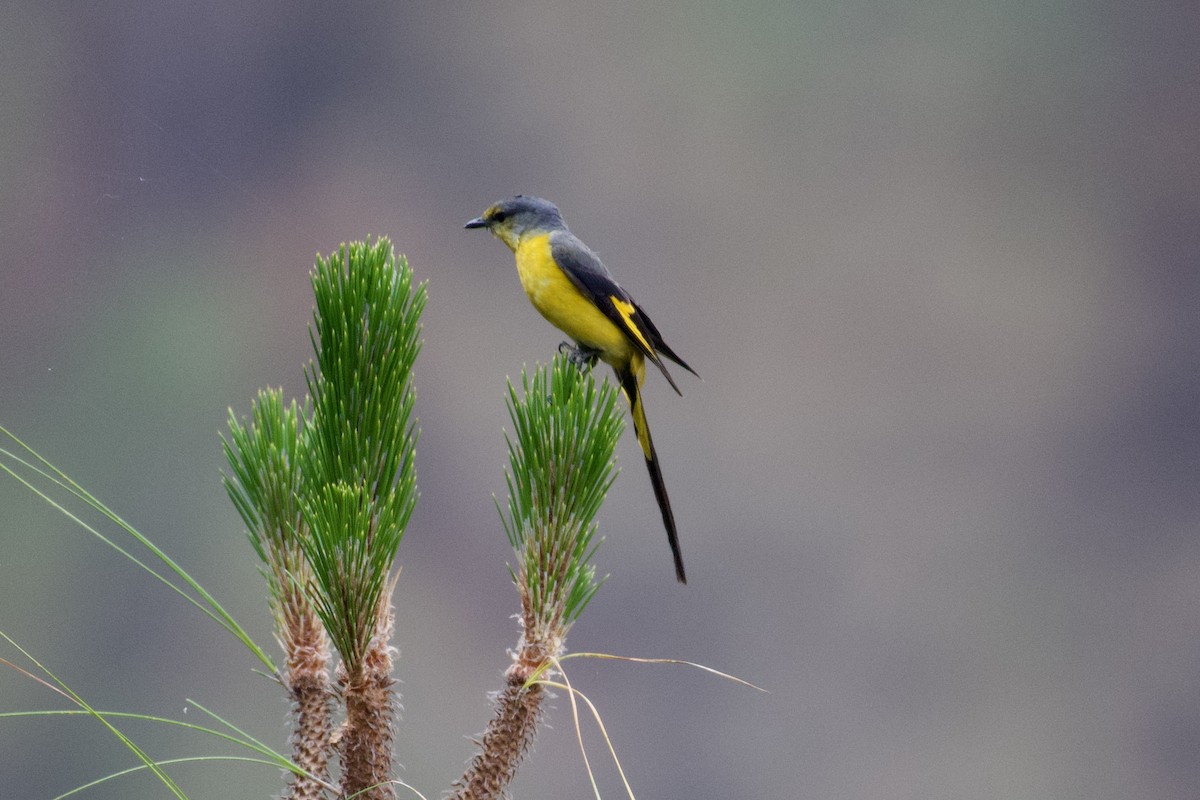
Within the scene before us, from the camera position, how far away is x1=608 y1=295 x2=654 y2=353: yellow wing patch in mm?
864

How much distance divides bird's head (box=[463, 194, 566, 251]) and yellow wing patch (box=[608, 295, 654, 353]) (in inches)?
3.7

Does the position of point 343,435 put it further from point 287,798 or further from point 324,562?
point 287,798

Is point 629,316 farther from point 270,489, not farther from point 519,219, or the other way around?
point 270,489

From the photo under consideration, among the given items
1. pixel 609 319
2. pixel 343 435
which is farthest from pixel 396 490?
pixel 609 319

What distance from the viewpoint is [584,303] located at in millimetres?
897

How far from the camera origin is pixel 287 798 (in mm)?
461

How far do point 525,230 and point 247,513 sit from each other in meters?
0.49

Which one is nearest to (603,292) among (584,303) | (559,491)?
(584,303)

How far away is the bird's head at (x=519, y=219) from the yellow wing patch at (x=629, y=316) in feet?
0.31

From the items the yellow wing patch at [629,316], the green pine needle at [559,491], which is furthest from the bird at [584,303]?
the green pine needle at [559,491]

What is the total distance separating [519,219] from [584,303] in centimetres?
12

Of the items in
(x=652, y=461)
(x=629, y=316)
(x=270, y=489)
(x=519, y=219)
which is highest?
(x=519, y=219)

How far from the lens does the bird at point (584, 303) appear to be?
879 millimetres

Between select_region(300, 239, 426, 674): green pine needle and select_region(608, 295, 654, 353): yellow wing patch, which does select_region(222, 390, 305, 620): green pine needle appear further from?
select_region(608, 295, 654, 353): yellow wing patch
